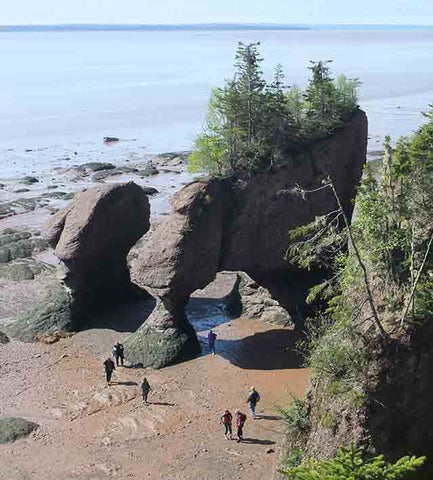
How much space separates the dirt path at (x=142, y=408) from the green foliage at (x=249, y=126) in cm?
803

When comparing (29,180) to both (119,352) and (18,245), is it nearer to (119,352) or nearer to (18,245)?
(18,245)

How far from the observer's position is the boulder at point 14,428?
2508 centimetres

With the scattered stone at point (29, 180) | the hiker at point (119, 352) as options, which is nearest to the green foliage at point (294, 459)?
the hiker at point (119, 352)

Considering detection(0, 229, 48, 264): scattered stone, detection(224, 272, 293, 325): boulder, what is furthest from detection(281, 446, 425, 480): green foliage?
detection(0, 229, 48, 264): scattered stone

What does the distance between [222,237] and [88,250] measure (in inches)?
270

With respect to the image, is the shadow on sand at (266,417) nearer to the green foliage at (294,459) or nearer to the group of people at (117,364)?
the group of people at (117,364)

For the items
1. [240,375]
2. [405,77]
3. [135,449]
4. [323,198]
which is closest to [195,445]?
[135,449]

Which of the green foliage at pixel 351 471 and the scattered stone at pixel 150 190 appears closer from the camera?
the green foliage at pixel 351 471

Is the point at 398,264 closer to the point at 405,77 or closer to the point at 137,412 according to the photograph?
the point at 137,412

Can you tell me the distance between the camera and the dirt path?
23.2 m

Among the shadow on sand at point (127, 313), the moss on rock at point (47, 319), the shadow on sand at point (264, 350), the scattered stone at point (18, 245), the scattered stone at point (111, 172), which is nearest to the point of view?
the shadow on sand at point (264, 350)

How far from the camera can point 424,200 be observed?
1941 centimetres

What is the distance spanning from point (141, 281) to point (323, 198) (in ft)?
29.8

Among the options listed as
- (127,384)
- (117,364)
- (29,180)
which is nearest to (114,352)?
(117,364)
